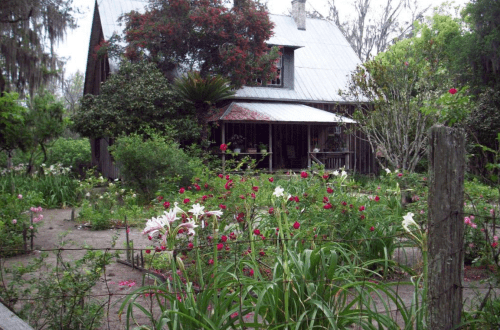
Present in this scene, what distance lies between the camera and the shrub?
37.4 ft

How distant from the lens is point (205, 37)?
1686 cm

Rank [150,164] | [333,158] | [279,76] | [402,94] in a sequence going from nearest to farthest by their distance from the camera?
[150,164] → [402,94] → [333,158] → [279,76]

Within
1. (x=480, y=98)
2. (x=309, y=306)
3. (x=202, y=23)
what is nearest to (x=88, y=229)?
(x=309, y=306)

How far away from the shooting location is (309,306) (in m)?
2.97

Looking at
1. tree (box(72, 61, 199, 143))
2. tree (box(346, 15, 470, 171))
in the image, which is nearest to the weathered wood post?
tree (box(346, 15, 470, 171))

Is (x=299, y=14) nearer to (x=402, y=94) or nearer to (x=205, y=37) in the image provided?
(x=205, y=37)

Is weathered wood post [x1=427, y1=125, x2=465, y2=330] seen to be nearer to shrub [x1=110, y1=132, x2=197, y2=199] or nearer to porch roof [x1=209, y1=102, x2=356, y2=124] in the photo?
shrub [x1=110, y1=132, x2=197, y2=199]

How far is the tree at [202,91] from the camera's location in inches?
638

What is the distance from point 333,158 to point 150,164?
9.79 m

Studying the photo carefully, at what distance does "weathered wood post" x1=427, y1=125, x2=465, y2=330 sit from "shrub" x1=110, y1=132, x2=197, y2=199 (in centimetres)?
888

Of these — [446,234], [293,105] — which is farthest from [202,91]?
[446,234]

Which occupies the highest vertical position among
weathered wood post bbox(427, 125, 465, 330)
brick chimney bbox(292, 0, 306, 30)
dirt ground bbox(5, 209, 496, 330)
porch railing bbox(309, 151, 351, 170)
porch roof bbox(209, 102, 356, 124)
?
brick chimney bbox(292, 0, 306, 30)

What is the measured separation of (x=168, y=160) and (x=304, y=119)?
7.60 meters

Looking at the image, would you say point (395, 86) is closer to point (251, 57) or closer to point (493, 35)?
point (251, 57)
